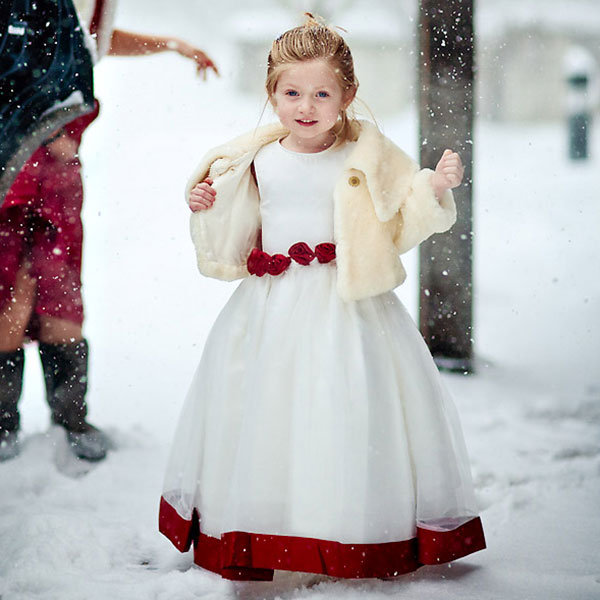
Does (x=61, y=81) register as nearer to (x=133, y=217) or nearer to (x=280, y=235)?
(x=280, y=235)

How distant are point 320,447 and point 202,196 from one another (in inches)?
19.0

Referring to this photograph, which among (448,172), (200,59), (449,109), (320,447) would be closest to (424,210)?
(448,172)

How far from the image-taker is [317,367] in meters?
1.37

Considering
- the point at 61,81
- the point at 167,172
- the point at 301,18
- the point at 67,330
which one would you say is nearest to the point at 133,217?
the point at 167,172

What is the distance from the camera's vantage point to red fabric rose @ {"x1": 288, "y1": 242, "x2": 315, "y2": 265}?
4.64ft

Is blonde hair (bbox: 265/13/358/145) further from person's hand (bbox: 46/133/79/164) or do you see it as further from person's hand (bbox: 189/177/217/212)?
person's hand (bbox: 46/133/79/164)

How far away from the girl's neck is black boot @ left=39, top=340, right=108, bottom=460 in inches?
34.6

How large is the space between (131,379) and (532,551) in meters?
1.37

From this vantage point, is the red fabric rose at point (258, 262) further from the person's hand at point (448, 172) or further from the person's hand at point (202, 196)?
the person's hand at point (448, 172)

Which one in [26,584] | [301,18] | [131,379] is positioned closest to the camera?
[26,584]

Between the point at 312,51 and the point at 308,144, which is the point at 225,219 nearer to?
the point at 308,144

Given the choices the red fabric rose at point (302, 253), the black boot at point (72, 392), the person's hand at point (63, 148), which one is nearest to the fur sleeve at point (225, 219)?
the red fabric rose at point (302, 253)

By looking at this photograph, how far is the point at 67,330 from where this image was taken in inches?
80.0

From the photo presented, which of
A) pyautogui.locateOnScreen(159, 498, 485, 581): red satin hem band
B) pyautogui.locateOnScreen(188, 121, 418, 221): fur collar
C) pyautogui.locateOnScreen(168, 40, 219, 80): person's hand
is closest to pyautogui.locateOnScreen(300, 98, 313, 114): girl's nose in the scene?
pyautogui.locateOnScreen(188, 121, 418, 221): fur collar
